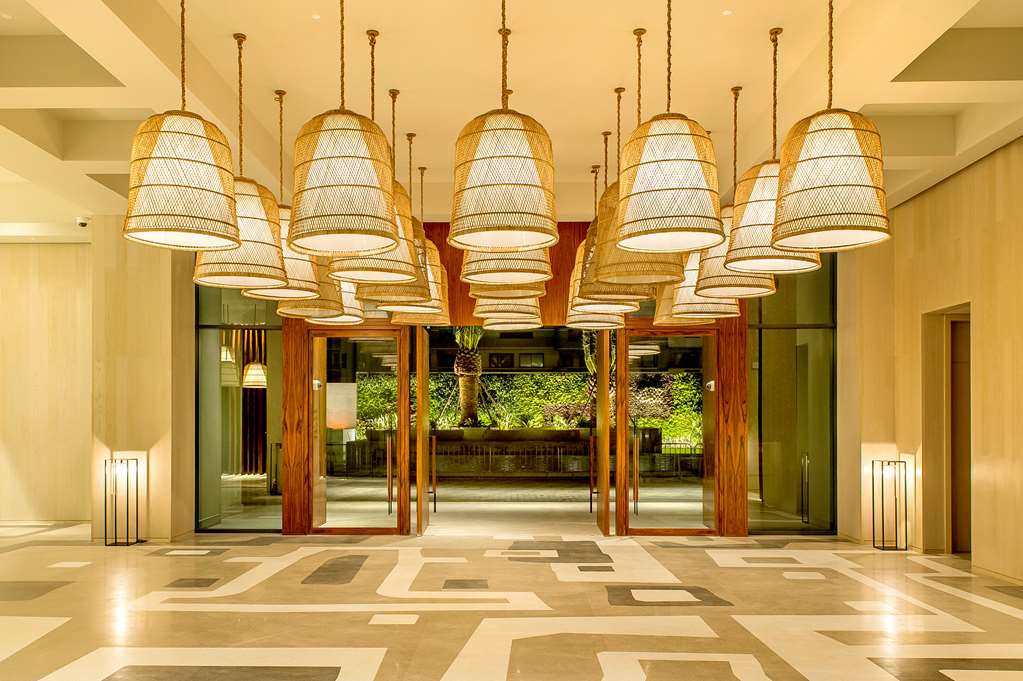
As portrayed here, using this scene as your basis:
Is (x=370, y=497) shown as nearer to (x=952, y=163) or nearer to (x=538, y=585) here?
(x=538, y=585)

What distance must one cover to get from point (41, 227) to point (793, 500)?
9.88m

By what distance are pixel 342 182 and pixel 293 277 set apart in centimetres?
151

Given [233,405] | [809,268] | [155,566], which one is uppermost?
[809,268]

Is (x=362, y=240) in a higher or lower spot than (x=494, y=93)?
lower

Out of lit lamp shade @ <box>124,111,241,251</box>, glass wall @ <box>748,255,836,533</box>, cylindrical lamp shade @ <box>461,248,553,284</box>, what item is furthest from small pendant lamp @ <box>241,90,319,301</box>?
glass wall @ <box>748,255,836,533</box>

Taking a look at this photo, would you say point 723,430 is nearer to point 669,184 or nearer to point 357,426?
point 357,426

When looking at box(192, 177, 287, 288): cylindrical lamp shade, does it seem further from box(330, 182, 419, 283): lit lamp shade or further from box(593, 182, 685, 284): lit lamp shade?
box(593, 182, 685, 284): lit lamp shade

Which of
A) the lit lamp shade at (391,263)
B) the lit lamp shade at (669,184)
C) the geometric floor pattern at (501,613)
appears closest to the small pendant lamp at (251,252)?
the lit lamp shade at (391,263)

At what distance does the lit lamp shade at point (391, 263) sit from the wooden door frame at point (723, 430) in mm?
5526

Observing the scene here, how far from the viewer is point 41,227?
11.1 meters

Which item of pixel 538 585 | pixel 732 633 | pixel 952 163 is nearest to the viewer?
pixel 732 633

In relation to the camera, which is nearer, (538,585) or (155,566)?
(538,585)

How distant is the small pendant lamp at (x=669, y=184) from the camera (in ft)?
13.9

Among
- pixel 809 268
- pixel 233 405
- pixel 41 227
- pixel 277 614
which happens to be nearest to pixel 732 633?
pixel 809 268
